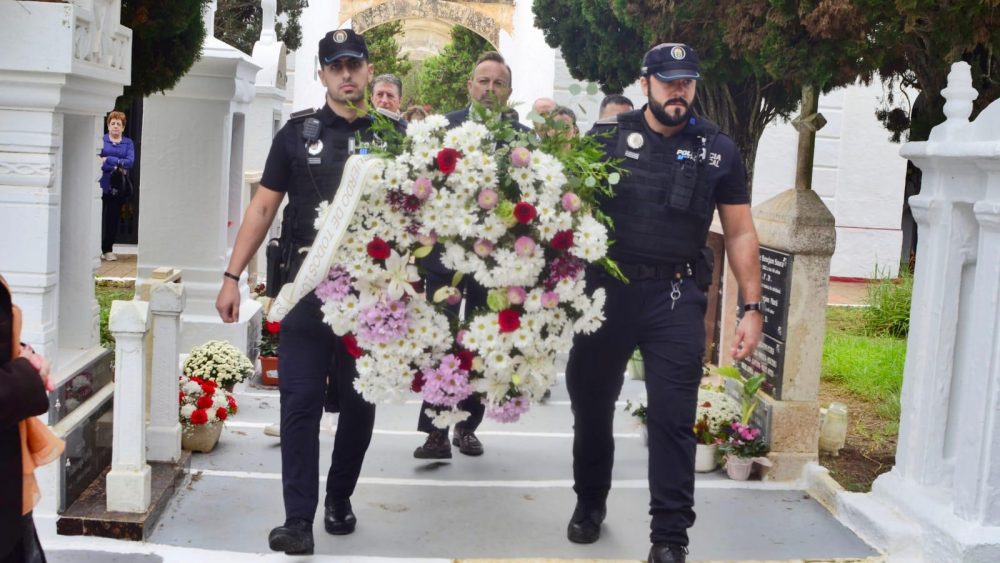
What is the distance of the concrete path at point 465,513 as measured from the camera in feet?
16.4

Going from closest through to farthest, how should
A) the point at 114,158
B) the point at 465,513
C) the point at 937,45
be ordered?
1. the point at 465,513
2. the point at 937,45
3. the point at 114,158

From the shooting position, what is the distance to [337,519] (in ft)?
16.9

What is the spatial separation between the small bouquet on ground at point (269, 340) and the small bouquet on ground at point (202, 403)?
175 cm

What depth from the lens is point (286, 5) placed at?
20656 millimetres

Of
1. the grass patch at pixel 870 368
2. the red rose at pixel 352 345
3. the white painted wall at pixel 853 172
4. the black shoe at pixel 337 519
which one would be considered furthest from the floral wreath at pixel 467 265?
the white painted wall at pixel 853 172

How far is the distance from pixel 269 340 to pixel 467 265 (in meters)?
4.59

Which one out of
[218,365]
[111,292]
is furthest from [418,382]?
[111,292]

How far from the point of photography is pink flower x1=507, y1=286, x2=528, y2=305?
431 centimetres

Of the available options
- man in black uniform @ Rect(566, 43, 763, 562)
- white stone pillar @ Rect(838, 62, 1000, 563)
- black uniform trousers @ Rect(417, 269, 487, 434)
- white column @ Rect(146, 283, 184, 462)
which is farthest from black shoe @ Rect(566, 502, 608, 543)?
white column @ Rect(146, 283, 184, 462)

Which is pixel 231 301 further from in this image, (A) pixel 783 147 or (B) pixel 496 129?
(A) pixel 783 147

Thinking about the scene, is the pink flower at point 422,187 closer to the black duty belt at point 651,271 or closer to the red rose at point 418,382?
the red rose at point 418,382

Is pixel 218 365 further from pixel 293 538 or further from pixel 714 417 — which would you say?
pixel 714 417

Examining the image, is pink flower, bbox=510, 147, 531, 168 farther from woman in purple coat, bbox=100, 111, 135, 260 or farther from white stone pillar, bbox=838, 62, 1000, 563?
woman in purple coat, bbox=100, 111, 135, 260

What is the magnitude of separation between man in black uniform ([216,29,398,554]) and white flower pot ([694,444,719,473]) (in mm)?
2044
